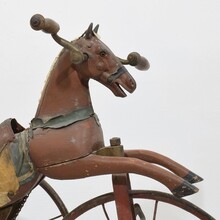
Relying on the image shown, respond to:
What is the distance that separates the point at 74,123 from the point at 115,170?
0.13 metres

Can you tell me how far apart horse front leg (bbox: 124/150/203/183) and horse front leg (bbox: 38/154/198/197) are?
0.31 feet

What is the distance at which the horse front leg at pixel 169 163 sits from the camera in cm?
103

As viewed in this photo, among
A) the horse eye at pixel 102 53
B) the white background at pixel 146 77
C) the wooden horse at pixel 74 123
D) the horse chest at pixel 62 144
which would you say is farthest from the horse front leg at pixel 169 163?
the white background at pixel 146 77

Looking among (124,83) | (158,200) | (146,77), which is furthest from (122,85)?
(146,77)

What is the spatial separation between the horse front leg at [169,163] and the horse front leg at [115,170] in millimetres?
96

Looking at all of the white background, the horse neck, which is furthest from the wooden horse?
the white background

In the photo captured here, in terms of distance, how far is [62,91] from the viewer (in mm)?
1021

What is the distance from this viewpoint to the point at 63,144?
3.22 ft

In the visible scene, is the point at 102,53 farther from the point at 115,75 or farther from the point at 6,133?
the point at 6,133

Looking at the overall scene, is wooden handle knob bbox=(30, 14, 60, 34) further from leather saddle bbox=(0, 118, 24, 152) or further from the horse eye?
leather saddle bbox=(0, 118, 24, 152)

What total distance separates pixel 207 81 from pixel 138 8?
34 centimetres

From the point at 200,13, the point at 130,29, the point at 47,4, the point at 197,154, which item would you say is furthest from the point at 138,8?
the point at 197,154

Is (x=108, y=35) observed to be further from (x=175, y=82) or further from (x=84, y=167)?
(x=84, y=167)

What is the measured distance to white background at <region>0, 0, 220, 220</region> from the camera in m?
1.50
